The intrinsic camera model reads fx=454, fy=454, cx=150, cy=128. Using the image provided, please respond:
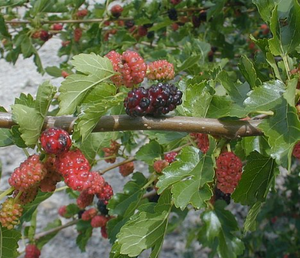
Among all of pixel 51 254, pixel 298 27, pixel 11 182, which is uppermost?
pixel 298 27

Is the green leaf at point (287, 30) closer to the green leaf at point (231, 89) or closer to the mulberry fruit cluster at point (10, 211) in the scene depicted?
the green leaf at point (231, 89)

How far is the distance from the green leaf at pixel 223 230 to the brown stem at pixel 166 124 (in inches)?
19.4

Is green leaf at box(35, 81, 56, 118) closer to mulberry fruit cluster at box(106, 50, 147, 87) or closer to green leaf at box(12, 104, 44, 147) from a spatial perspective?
green leaf at box(12, 104, 44, 147)

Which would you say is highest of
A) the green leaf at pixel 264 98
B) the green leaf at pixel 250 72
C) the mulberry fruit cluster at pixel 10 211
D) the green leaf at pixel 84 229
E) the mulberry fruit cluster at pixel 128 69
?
the mulberry fruit cluster at pixel 128 69

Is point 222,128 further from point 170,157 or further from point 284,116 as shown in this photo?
point 170,157

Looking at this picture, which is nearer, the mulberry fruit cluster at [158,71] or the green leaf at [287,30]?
the green leaf at [287,30]

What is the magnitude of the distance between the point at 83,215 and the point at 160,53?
686mm

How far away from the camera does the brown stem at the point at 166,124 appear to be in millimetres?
801

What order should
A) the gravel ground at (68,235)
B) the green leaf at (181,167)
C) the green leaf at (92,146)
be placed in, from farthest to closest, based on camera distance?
the gravel ground at (68,235) → the green leaf at (92,146) → the green leaf at (181,167)

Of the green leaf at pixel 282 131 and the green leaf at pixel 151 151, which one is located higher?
the green leaf at pixel 282 131

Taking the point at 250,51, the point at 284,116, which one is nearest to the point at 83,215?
the point at 284,116

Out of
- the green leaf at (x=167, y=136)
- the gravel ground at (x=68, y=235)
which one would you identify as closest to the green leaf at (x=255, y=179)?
the green leaf at (x=167, y=136)

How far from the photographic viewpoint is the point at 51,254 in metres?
2.91

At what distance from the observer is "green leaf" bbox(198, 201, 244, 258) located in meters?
1.25
